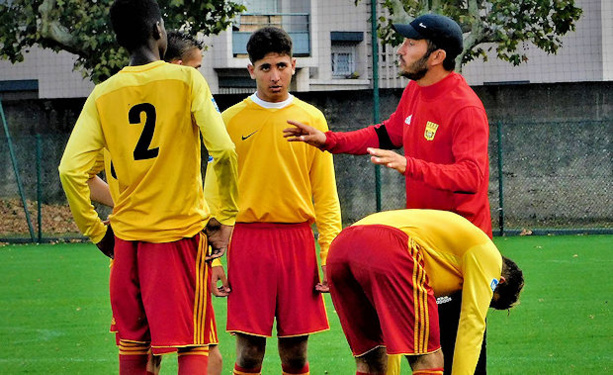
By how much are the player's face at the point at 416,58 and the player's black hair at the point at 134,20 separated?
125 cm

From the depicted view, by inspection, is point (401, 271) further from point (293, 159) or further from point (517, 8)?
point (517, 8)

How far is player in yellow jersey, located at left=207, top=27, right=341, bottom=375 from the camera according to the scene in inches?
223

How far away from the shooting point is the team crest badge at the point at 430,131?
4844 mm

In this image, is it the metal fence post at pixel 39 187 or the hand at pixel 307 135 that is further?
the metal fence post at pixel 39 187

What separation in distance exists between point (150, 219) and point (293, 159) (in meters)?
1.31

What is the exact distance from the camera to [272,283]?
5.68 metres

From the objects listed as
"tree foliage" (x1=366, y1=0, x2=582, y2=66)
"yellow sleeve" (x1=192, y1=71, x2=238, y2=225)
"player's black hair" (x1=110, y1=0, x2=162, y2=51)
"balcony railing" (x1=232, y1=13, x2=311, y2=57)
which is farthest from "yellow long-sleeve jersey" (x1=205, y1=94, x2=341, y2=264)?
"balcony railing" (x1=232, y1=13, x2=311, y2=57)

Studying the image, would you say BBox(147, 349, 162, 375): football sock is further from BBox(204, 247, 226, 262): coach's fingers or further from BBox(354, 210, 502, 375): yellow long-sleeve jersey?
BBox(354, 210, 502, 375): yellow long-sleeve jersey

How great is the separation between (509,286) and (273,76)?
1922mm

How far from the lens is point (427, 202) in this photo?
16.4 feet

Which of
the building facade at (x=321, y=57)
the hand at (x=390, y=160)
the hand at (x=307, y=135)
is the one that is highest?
the building facade at (x=321, y=57)

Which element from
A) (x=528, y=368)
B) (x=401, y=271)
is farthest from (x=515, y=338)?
(x=401, y=271)

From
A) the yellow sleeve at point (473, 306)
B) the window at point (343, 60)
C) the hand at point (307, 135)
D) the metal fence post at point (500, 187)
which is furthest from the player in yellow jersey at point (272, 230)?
the window at point (343, 60)

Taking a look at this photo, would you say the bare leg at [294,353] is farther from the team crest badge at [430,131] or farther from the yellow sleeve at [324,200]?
the team crest badge at [430,131]
